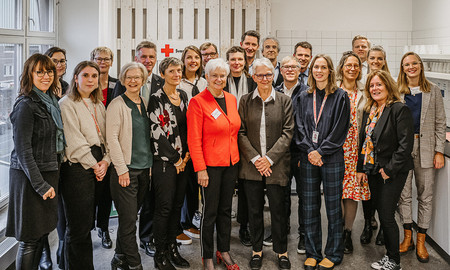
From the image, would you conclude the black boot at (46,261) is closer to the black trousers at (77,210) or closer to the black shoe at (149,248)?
the black trousers at (77,210)

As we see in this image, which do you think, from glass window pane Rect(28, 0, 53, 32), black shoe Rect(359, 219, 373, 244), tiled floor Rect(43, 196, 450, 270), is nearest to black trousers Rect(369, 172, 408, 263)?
tiled floor Rect(43, 196, 450, 270)

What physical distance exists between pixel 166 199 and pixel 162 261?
51cm

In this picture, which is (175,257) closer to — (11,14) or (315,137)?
(315,137)

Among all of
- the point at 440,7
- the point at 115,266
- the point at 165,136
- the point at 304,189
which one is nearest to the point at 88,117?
the point at 165,136

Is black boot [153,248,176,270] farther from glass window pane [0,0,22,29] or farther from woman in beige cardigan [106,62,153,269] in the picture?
glass window pane [0,0,22,29]

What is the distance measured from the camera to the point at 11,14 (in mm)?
3625

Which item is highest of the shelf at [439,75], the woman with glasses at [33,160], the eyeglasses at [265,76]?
the shelf at [439,75]

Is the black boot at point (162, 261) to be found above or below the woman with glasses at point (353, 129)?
below

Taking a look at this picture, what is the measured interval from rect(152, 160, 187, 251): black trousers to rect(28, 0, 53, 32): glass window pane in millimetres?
2352

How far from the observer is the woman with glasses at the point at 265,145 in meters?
2.87

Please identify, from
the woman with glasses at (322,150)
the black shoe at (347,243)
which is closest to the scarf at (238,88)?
the woman with glasses at (322,150)

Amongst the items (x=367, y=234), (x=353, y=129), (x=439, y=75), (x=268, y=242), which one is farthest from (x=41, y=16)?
(x=439, y=75)

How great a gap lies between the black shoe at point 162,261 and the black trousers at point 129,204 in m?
0.19

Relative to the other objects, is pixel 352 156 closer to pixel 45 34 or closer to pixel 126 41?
pixel 45 34
